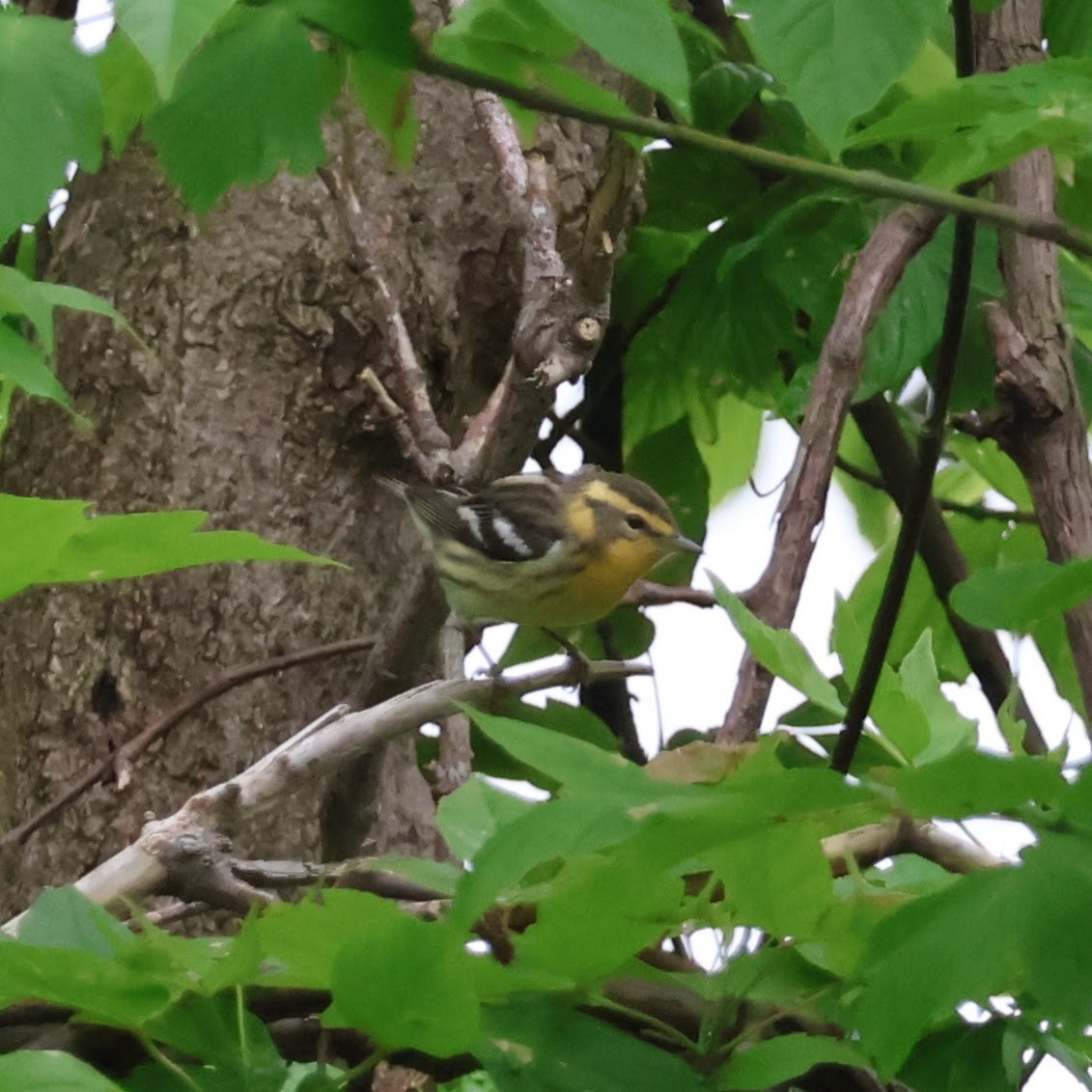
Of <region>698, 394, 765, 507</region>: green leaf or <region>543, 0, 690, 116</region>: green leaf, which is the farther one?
<region>698, 394, 765, 507</region>: green leaf

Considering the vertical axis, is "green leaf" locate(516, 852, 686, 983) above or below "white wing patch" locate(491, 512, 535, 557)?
above

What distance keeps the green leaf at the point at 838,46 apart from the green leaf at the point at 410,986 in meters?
0.36

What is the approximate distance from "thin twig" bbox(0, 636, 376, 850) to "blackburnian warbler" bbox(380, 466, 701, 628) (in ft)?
1.30

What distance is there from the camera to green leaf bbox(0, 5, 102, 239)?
2.23 feet

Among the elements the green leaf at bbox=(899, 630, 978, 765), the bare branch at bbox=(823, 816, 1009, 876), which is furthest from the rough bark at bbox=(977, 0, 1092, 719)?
the bare branch at bbox=(823, 816, 1009, 876)

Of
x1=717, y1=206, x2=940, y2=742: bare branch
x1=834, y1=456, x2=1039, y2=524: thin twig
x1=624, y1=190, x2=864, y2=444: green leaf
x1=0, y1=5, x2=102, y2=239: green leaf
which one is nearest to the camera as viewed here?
x1=0, y1=5, x2=102, y2=239: green leaf

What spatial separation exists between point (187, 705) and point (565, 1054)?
1.01m

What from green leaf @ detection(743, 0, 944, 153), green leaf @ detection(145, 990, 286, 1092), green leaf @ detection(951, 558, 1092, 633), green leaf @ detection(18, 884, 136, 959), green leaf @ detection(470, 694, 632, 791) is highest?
green leaf @ detection(743, 0, 944, 153)

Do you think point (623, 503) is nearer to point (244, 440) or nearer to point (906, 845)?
point (244, 440)

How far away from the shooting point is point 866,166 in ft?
5.98

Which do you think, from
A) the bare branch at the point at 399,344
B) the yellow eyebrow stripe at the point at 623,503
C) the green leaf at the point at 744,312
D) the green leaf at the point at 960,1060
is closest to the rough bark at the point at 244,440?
the bare branch at the point at 399,344

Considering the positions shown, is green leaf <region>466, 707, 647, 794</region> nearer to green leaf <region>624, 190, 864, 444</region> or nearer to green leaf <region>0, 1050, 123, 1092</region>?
green leaf <region>0, 1050, 123, 1092</region>

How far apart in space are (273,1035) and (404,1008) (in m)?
0.09

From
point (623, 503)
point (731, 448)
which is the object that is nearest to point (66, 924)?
point (623, 503)
